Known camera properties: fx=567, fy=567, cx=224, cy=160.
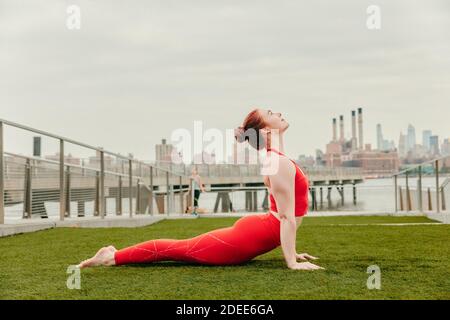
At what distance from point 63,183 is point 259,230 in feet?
16.0

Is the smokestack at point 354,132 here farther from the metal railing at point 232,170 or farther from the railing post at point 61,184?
the railing post at point 61,184

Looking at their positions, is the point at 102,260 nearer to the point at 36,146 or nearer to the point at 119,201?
the point at 36,146

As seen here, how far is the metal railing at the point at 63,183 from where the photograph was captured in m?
→ 7.05

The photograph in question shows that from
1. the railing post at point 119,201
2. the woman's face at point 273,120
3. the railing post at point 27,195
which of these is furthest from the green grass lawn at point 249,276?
the railing post at point 119,201

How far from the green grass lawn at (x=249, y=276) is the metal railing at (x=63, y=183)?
1.81m

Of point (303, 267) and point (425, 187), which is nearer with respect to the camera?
point (303, 267)

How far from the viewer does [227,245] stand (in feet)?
12.2

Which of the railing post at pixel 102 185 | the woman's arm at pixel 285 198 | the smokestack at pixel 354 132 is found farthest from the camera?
the smokestack at pixel 354 132

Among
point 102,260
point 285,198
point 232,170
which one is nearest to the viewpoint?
point 285,198

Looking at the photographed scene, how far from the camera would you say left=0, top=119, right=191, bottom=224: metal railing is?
7055 millimetres

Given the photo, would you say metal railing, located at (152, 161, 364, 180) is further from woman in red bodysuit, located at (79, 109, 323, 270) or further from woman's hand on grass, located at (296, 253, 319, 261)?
woman in red bodysuit, located at (79, 109, 323, 270)

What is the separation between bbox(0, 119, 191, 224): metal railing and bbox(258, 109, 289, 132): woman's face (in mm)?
3755

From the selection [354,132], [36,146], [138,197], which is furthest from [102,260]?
[354,132]
